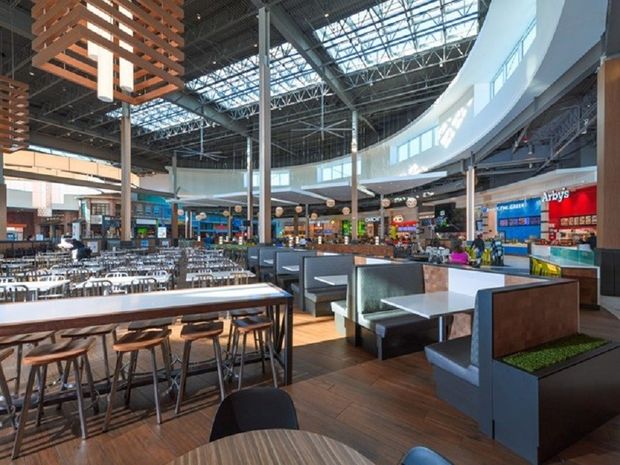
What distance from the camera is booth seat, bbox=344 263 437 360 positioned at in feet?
11.4

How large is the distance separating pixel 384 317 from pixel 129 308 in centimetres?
258

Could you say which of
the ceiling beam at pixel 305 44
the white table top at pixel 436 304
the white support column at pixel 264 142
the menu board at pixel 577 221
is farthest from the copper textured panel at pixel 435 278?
the menu board at pixel 577 221

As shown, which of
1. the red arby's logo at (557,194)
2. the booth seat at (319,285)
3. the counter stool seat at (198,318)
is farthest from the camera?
the red arby's logo at (557,194)

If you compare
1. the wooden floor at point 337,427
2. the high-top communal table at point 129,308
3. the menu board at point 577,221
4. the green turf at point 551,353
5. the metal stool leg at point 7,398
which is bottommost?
the wooden floor at point 337,427

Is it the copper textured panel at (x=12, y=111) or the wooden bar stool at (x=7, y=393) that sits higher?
the copper textured panel at (x=12, y=111)

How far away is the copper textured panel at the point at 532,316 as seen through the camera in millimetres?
2082

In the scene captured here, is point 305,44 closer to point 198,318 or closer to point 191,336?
point 198,318

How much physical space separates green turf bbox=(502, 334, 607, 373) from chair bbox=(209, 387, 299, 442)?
5.06 ft

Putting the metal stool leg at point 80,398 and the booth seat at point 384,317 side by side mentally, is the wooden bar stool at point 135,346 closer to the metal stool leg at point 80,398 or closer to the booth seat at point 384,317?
the metal stool leg at point 80,398

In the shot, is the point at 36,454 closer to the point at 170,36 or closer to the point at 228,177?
the point at 170,36

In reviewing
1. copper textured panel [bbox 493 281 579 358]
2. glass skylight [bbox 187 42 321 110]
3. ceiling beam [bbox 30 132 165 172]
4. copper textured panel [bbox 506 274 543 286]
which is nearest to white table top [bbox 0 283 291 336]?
copper textured panel [bbox 493 281 579 358]

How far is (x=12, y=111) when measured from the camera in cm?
649

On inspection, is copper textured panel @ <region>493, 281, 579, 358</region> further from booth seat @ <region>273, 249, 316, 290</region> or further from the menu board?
the menu board

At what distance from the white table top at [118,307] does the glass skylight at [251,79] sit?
10255mm
